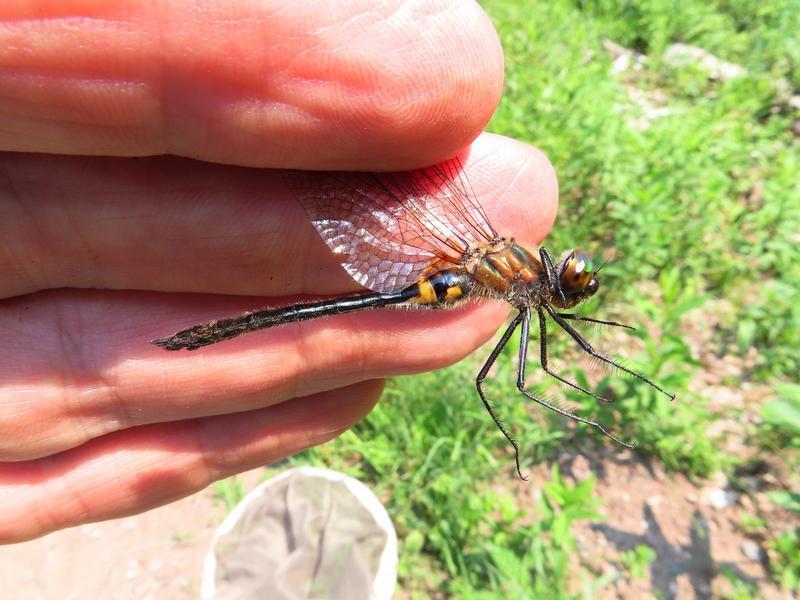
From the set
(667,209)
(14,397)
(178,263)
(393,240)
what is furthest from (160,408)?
(667,209)

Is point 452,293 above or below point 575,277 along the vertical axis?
below

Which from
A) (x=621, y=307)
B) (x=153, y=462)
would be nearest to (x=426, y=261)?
(x=153, y=462)

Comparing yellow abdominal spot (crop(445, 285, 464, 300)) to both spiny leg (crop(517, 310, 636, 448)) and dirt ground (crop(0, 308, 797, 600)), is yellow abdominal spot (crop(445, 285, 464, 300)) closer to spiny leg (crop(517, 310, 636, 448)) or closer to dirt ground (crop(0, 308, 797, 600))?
spiny leg (crop(517, 310, 636, 448))

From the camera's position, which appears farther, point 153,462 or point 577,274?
point 153,462

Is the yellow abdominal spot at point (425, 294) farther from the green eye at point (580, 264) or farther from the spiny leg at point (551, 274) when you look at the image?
the green eye at point (580, 264)

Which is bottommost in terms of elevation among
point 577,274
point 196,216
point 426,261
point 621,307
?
point 621,307

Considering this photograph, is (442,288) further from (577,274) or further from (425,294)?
(577,274)
